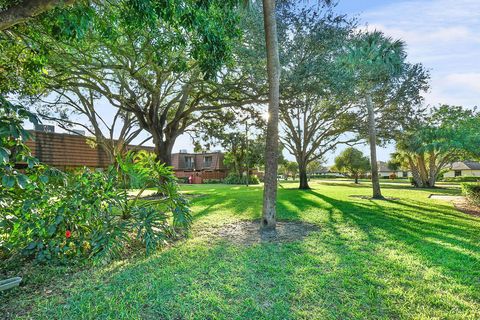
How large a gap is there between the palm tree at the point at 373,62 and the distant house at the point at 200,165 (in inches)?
1116

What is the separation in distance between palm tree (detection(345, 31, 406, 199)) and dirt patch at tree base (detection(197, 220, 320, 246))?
693 centimetres

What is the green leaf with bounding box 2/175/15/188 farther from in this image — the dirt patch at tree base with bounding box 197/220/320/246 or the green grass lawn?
the dirt patch at tree base with bounding box 197/220/320/246

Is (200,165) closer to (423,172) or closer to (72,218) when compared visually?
(423,172)

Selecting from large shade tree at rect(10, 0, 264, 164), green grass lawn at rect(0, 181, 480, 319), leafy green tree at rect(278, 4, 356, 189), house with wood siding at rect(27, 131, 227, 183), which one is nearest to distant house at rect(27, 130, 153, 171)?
house with wood siding at rect(27, 131, 227, 183)

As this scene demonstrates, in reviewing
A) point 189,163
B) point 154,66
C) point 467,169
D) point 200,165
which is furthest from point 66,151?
point 467,169

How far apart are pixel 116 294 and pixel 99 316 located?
46cm

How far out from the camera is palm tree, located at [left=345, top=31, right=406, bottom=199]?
1098cm

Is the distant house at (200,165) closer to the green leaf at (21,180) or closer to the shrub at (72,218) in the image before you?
the shrub at (72,218)

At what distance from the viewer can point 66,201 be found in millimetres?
4168

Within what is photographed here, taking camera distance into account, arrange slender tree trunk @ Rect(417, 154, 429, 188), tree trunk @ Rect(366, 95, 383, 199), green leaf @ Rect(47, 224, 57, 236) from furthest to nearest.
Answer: slender tree trunk @ Rect(417, 154, 429, 188) → tree trunk @ Rect(366, 95, 383, 199) → green leaf @ Rect(47, 224, 57, 236)

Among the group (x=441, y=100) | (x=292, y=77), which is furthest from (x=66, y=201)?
(x=441, y=100)

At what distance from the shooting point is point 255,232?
6.34m

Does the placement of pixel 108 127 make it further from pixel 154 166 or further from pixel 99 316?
pixel 99 316

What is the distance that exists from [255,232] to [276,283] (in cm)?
297
